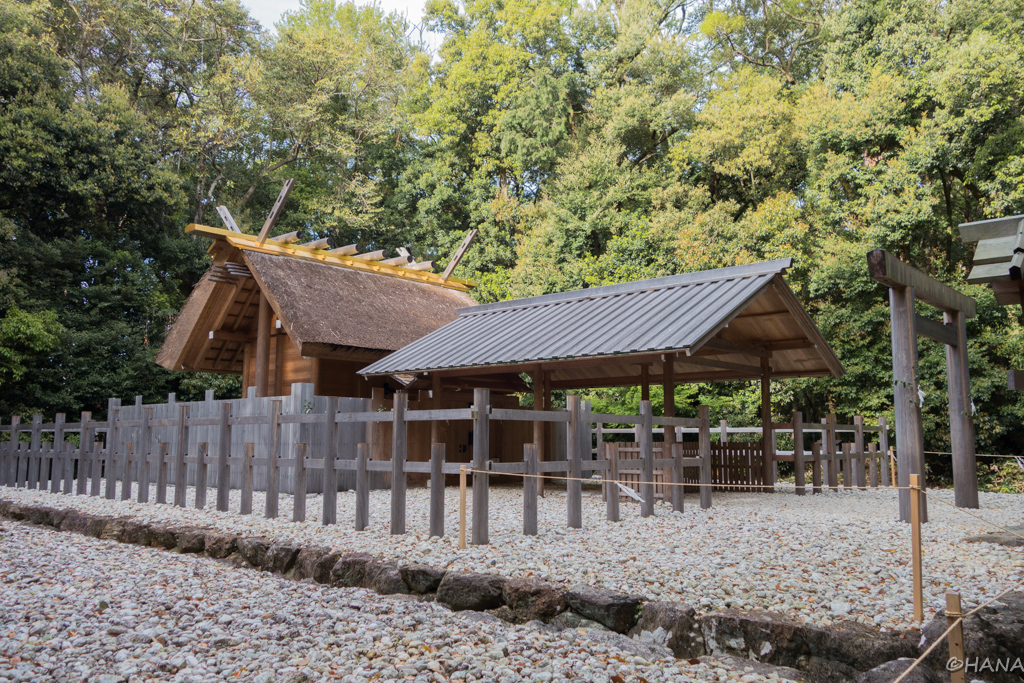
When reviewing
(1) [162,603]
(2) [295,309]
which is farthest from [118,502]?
(1) [162,603]

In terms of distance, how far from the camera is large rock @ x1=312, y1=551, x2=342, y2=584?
5.96 meters

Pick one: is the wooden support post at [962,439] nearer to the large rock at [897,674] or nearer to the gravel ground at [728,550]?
the gravel ground at [728,550]

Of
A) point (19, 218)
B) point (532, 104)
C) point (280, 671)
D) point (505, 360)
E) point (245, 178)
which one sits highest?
point (532, 104)

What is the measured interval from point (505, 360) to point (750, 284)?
360 cm

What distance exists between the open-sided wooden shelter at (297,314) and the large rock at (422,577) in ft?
27.0

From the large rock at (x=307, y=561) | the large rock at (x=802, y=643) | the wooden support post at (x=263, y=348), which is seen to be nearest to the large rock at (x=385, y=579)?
the large rock at (x=307, y=561)

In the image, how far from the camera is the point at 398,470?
720cm

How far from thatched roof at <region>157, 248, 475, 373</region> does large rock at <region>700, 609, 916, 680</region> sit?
33.8 feet

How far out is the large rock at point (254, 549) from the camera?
6.59 m

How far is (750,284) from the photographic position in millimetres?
10016

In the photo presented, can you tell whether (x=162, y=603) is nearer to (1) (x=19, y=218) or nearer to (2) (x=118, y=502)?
(2) (x=118, y=502)

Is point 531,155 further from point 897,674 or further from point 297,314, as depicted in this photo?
point 897,674

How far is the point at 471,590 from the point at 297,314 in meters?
9.38

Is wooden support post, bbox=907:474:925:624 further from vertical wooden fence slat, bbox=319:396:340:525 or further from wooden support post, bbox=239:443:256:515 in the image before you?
wooden support post, bbox=239:443:256:515
